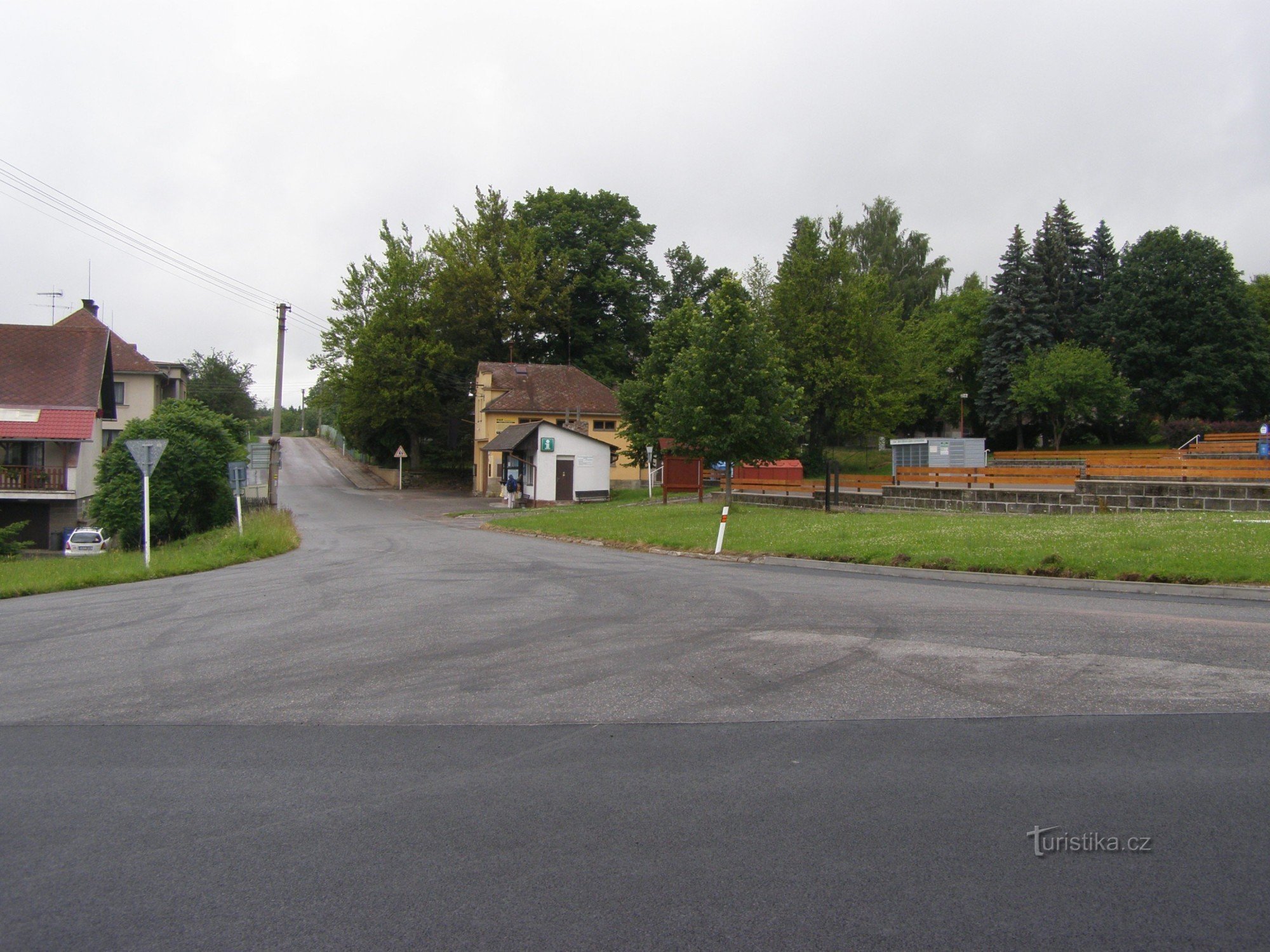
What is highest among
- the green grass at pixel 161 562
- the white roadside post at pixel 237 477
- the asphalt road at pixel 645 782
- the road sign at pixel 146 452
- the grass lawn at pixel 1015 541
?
the road sign at pixel 146 452

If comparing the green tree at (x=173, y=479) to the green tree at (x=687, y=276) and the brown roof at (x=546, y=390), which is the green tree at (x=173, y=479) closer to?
the brown roof at (x=546, y=390)

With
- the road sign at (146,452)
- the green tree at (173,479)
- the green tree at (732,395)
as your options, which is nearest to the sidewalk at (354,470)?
the green tree at (173,479)

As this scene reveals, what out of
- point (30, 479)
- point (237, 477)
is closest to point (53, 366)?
point (30, 479)

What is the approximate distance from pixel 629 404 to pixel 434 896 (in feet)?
134

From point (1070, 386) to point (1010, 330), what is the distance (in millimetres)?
7240

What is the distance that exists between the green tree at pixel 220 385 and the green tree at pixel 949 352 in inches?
2422

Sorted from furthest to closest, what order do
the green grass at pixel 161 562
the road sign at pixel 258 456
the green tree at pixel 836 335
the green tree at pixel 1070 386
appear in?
the green tree at pixel 1070 386
the green tree at pixel 836 335
the road sign at pixel 258 456
the green grass at pixel 161 562

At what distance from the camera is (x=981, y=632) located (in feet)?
30.8

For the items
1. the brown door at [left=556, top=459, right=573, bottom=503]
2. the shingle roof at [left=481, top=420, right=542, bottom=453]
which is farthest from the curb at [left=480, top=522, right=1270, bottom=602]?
the shingle roof at [left=481, top=420, right=542, bottom=453]

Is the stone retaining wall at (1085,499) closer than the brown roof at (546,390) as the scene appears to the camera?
Yes

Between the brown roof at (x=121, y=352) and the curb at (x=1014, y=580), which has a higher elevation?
the brown roof at (x=121, y=352)

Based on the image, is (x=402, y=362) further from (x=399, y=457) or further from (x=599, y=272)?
(x=599, y=272)

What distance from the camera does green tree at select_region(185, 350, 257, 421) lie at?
288ft

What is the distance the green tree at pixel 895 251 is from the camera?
2753 inches
